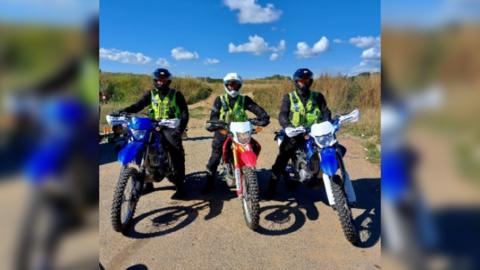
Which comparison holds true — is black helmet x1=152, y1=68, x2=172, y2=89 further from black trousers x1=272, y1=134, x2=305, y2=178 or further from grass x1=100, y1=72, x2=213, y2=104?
grass x1=100, y1=72, x2=213, y2=104

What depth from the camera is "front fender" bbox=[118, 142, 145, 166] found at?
397cm

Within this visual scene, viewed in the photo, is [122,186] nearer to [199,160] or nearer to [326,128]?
[326,128]

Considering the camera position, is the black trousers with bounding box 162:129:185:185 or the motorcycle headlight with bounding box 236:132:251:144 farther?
the black trousers with bounding box 162:129:185:185

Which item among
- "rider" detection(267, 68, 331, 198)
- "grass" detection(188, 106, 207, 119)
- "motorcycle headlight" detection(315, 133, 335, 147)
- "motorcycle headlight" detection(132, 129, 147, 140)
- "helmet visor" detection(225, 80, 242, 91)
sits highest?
"grass" detection(188, 106, 207, 119)

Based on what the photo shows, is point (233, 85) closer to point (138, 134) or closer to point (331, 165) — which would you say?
point (138, 134)

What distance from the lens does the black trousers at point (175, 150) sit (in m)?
4.86

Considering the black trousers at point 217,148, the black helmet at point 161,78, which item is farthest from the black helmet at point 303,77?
the black helmet at point 161,78

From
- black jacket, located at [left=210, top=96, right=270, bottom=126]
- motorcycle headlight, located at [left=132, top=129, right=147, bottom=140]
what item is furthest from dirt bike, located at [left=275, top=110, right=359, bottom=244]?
motorcycle headlight, located at [left=132, top=129, right=147, bottom=140]

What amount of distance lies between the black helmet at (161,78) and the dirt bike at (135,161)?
0.78 metres

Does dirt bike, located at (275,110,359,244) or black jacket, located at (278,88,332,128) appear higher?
black jacket, located at (278,88,332,128)

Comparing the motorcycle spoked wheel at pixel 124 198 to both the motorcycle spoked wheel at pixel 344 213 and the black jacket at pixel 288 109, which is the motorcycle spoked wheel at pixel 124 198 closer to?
the black jacket at pixel 288 109

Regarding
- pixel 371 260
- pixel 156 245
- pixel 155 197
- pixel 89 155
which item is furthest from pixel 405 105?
pixel 155 197

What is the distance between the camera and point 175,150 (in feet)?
16.3

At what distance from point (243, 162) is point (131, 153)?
137cm
